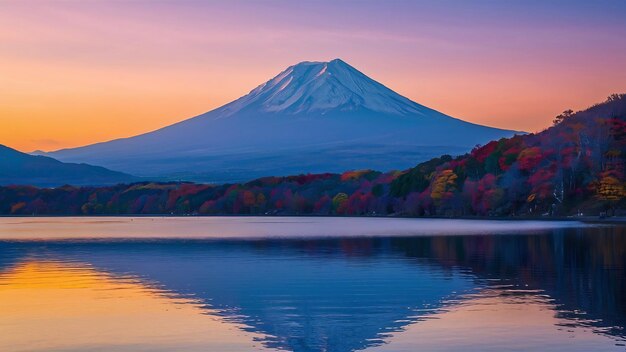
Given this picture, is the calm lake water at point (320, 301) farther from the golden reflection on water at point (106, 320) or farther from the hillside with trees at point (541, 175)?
the hillside with trees at point (541, 175)

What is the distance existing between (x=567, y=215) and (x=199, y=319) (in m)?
111

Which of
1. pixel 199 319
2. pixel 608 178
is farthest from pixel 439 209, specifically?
pixel 199 319

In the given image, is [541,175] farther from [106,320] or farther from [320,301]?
[106,320]

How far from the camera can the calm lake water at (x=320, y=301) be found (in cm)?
2286

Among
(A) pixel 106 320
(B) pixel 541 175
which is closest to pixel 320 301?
(A) pixel 106 320

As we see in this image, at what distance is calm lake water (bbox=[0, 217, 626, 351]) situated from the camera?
75.0ft

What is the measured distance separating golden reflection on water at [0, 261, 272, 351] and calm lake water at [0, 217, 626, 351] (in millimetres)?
34

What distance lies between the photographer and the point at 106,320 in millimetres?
26422

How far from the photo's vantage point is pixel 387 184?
194m

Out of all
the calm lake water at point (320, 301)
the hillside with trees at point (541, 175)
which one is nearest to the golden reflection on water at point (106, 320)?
the calm lake water at point (320, 301)

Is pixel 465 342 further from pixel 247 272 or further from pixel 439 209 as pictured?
pixel 439 209

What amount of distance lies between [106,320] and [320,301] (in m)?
6.85

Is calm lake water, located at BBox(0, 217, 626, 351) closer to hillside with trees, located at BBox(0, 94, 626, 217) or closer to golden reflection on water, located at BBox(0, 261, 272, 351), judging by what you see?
golden reflection on water, located at BBox(0, 261, 272, 351)

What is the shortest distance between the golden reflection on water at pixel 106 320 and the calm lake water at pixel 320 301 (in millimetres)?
34
